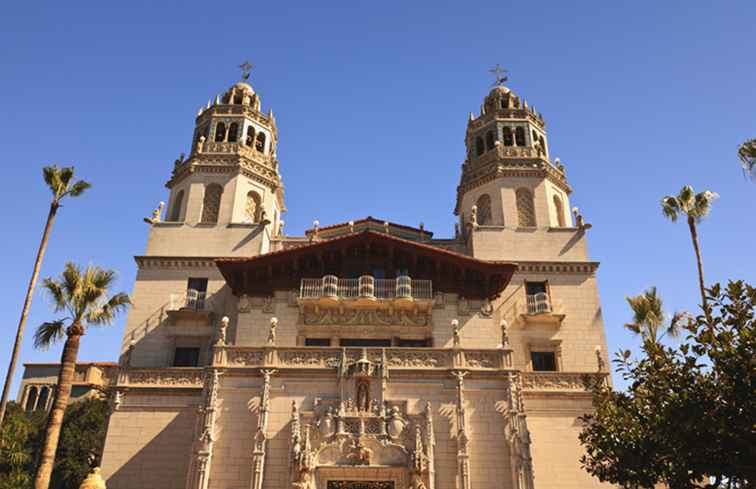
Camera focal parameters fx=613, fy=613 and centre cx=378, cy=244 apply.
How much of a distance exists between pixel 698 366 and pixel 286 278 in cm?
1969

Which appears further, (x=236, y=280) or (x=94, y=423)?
(x=94, y=423)

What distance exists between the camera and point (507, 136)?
38.9 meters

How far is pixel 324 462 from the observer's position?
23.4m

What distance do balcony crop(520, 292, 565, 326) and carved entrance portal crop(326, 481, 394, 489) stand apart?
38.4 ft

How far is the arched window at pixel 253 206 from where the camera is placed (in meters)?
36.8

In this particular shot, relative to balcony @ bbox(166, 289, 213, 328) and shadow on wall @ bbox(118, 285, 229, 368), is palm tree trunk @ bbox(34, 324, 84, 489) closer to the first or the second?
shadow on wall @ bbox(118, 285, 229, 368)

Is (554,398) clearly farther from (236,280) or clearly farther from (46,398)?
(46,398)

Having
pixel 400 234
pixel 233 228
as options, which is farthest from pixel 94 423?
pixel 400 234

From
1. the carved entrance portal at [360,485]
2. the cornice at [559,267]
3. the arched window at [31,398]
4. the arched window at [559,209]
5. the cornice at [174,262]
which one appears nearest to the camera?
the carved entrance portal at [360,485]

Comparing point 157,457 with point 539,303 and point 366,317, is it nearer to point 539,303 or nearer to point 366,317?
point 366,317

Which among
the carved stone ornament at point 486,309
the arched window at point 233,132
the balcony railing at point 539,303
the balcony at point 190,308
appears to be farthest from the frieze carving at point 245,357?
the arched window at point 233,132

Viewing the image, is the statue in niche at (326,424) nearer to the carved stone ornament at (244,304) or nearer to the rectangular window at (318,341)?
the rectangular window at (318,341)

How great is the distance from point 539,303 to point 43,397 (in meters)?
48.1

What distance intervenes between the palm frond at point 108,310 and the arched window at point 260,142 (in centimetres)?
1486
